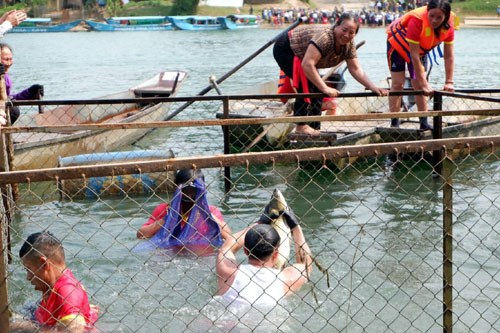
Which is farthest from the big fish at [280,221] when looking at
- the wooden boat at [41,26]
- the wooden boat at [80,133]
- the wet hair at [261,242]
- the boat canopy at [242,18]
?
the wooden boat at [41,26]

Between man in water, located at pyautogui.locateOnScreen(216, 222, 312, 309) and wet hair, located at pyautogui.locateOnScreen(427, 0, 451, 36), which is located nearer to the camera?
man in water, located at pyautogui.locateOnScreen(216, 222, 312, 309)

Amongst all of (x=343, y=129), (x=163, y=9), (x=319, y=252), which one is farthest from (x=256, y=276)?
(x=163, y=9)

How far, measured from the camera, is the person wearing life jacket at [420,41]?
9.04m

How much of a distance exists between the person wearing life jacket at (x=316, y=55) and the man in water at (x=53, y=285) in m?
4.50

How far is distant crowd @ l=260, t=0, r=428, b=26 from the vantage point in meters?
70.0

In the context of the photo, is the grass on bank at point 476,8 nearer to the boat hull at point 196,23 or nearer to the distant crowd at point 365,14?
the distant crowd at point 365,14

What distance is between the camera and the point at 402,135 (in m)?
10.5

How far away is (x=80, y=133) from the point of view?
11258 millimetres

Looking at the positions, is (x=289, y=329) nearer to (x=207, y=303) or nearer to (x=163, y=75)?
(x=207, y=303)

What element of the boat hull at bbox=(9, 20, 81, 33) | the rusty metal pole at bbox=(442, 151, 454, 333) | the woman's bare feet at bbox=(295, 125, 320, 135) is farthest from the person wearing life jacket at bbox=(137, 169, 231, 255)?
the boat hull at bbox=(9, 20, 81, 33)

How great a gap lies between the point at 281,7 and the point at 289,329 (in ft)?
268

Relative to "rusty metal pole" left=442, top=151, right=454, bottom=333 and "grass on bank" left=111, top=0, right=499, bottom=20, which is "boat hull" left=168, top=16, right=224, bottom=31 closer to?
"grass on bank" left=111, top=0, right=499, bottom=20

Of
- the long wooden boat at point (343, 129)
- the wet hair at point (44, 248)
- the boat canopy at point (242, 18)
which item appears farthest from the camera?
the boat canopy at point (242, 18)

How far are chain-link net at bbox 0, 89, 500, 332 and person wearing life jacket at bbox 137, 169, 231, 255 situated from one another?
114mm
